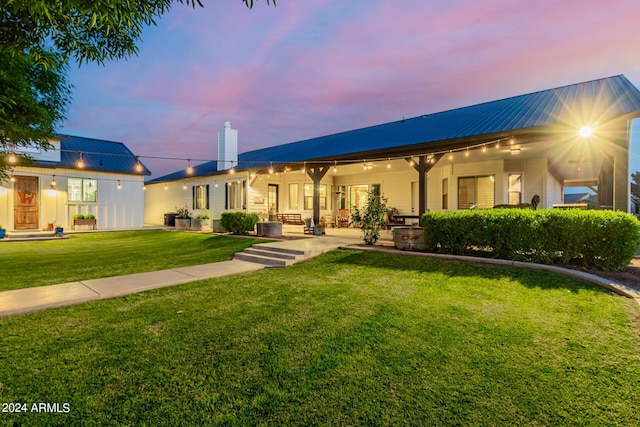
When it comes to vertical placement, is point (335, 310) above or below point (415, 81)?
below

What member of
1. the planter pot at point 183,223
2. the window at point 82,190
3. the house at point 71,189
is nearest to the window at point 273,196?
the planter pot at point 183,223

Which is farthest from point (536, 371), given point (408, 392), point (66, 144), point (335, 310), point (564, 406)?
point (66, 144)

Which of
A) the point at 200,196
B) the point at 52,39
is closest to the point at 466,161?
the point at 52,39

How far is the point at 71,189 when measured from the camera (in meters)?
16.5

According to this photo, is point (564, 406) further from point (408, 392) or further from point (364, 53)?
point (364, 53)

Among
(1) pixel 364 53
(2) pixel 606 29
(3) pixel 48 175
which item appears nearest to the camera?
(2) pixel 606 29

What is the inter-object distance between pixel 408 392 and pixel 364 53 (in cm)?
1344

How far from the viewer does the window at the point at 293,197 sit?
17.8 m

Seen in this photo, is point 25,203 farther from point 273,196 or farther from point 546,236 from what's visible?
point 546,236

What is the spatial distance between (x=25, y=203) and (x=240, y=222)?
12.0 meters

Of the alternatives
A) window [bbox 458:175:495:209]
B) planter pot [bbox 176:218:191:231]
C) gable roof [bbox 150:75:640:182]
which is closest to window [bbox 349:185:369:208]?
gable roof [bbox 150:75:640:182]

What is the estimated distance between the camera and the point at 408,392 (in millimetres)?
2330

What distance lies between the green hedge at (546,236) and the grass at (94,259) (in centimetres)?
609

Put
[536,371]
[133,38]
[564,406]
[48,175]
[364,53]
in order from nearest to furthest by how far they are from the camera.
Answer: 1. [564,406]
2. [536,371]
3. [133,38]
4. [364,53]
5. [48,175]
